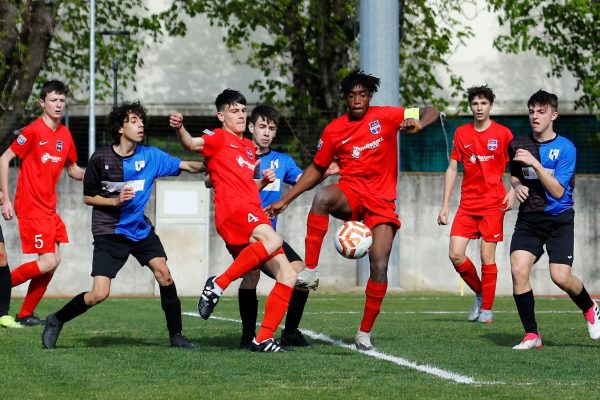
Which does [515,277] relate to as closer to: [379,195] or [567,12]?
[379,195]

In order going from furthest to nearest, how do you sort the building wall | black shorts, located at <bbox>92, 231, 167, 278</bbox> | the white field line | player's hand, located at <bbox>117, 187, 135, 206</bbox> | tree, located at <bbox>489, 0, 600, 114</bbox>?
tree, located at <bbox>489, 0, 600, 114</bbox>
the building wall
black shorts, located at <bbox>92, 231, 167, 278</bbox>
player's hand, located at <bbox>117, 187, 135, 206</bbox>
the white field line

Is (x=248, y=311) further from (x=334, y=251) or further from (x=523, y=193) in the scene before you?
(x=334, y=251)

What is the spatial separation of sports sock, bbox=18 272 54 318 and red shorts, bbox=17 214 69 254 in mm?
297

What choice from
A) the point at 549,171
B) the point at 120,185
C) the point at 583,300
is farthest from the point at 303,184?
the point at 583,300

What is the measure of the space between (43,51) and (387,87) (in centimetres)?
767

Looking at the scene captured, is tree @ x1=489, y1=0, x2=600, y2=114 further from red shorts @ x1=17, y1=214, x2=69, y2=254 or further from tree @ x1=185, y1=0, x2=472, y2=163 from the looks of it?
red shorts @ x1=17, y1=214, x2=69, y2=254

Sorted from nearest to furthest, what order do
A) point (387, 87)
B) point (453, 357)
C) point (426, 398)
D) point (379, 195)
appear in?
1. point (426, 398)
2. point (453, 357)
3. point (379, 195)
4. point (387, 87)

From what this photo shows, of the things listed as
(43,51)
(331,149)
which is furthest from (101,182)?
(43,51)

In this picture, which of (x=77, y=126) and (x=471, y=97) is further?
(x=77, y=126)

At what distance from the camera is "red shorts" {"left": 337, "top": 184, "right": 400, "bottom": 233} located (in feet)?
32.6

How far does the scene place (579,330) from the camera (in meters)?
11.8

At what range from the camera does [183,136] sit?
9453mm

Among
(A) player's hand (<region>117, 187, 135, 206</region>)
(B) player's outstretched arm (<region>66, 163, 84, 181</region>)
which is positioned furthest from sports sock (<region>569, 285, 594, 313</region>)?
(B) player's outstretched arm (<region>66, 163, 84, 181</region>)

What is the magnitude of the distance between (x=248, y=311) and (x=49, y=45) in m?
15.7
